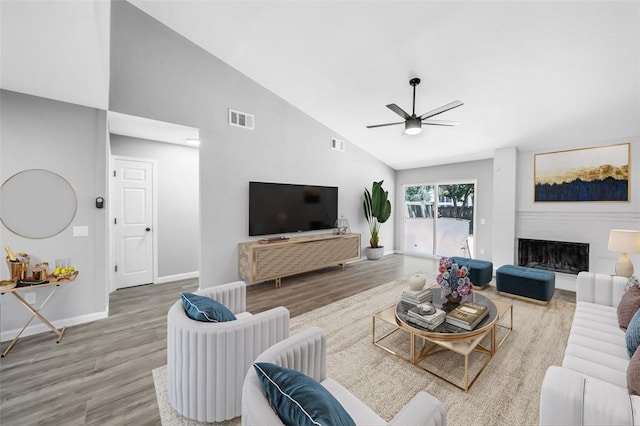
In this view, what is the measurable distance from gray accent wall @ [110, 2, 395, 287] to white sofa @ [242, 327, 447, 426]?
3057 mm

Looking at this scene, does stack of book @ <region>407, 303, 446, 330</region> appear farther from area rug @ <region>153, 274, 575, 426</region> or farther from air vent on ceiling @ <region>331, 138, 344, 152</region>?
air vent on ceiling @ <region>331, 138, 344, 152</region>

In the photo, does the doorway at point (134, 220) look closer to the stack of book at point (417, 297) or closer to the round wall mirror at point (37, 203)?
the round wall mirror at point (37, 203)

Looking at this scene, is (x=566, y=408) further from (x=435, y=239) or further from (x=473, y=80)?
(x=435, y=239)

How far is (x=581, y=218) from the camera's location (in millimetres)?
4332

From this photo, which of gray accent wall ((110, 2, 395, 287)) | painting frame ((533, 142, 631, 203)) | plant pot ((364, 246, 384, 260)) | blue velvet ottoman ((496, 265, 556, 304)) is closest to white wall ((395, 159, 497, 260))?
painting frame ((533, 142, 631, 203))

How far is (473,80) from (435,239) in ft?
14.0

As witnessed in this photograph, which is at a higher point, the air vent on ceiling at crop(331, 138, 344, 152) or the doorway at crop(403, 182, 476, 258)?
the air vent on ceiling at crop(331, 138, 344, 152)

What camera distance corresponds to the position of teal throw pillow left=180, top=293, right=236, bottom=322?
161 cm

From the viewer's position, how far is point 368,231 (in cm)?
664

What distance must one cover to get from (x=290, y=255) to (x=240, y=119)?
2451 mm

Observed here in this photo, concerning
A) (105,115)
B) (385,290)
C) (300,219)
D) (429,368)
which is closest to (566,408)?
(429,368)

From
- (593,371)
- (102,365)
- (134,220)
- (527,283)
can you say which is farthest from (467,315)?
(134,220)

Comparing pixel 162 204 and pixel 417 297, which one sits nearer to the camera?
pixel 417 297

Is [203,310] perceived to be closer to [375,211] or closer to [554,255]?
[375,211]
